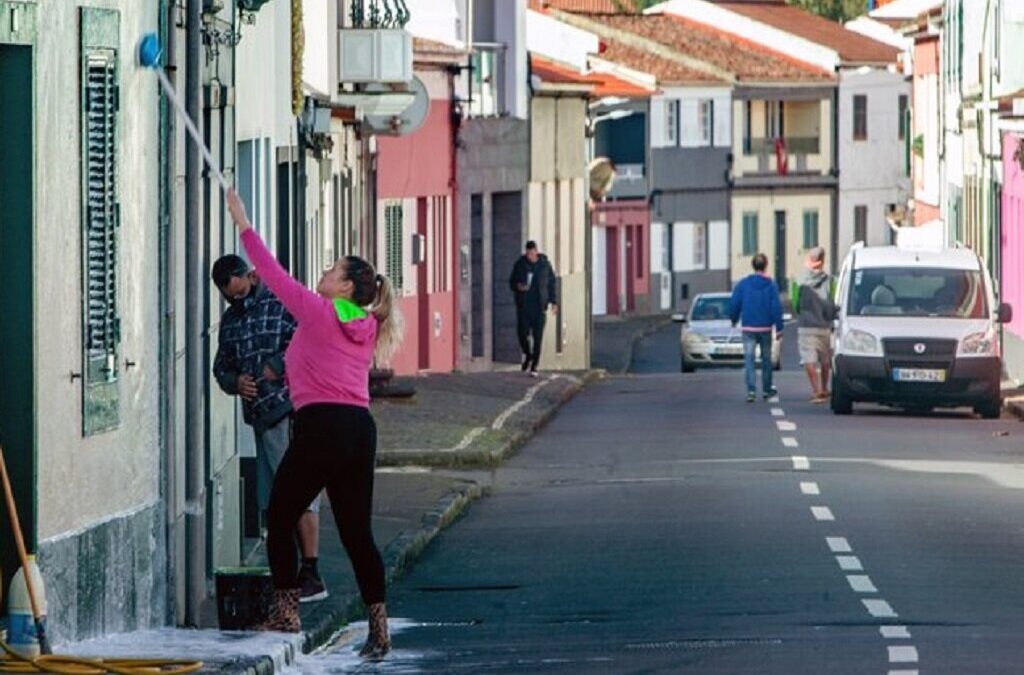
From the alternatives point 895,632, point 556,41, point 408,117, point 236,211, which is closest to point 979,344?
point 408,117

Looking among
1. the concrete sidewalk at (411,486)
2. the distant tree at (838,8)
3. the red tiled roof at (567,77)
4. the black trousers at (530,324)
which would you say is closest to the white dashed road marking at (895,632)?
the concrete sidewalk at (411,486)

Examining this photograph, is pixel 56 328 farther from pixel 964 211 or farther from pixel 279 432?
pixel 964 211

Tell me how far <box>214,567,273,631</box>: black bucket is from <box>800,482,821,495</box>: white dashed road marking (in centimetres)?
916

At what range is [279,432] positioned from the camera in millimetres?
15773

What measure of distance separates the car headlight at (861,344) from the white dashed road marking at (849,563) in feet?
50.8

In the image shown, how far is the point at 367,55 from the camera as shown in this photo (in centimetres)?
3167

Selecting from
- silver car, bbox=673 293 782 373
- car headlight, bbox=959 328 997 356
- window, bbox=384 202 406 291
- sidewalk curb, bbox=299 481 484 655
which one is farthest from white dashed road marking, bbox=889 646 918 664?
silver car, bbox=673 293 782 373

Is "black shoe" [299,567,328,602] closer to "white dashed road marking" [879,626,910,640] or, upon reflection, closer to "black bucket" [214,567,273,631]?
"black bucket" [214,567,273,631]

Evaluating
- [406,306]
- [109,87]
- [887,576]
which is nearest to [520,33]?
[406,306]

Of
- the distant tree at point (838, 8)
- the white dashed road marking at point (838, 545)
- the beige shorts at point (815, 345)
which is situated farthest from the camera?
the distant tree at point (838, 8)

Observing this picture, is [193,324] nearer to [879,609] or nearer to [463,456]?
[879,609]

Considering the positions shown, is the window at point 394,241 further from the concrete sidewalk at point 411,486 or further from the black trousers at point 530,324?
the concrete sidewalk at point 411,486

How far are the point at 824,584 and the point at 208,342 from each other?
138 inches

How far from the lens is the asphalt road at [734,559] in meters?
13.7
